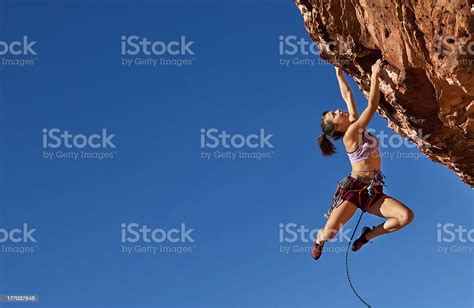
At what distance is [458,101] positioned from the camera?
36.1ft

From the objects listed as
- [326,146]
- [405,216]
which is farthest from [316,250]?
[326,146]

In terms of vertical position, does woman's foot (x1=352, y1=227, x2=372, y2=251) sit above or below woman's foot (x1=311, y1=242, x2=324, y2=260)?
above

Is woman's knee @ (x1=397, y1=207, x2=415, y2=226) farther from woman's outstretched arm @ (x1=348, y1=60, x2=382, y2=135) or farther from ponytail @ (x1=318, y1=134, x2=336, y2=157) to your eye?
ponytail @ (x1=318, y1=134, x2=336, y2=157)

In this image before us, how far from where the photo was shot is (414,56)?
405 inches

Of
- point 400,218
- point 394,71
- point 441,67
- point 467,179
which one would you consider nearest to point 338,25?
point 394,71

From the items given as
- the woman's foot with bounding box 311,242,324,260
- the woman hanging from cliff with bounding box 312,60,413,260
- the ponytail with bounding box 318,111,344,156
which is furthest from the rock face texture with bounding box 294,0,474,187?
the woman's foot with bounding box 311,242,324,260

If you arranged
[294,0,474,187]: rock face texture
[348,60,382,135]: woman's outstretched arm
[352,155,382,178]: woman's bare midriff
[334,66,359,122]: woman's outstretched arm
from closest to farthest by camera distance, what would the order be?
[294,0,474,187]: rock face texture → [348,60,382,135]: woman's outstretched arm → [352,155,382,178]: woman's bare midriff → [334,66,359,122]: woman's outstretched arm

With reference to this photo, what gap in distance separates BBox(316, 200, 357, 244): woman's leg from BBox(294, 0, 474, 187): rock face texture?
7.82 feet

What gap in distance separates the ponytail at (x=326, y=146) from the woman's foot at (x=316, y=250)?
147 centimetres

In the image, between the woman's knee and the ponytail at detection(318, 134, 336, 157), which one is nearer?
the woman's knee

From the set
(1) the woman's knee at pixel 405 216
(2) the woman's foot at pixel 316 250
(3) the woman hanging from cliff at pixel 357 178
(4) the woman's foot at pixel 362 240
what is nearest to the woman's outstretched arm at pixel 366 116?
(3) the woman hanging from cliff at pixel 357 178

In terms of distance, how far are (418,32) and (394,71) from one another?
4.03ft

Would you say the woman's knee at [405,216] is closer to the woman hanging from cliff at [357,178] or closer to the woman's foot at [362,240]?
the woman hanging from cliff at [357,178]

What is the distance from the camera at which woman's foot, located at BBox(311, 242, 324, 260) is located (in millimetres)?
10328
